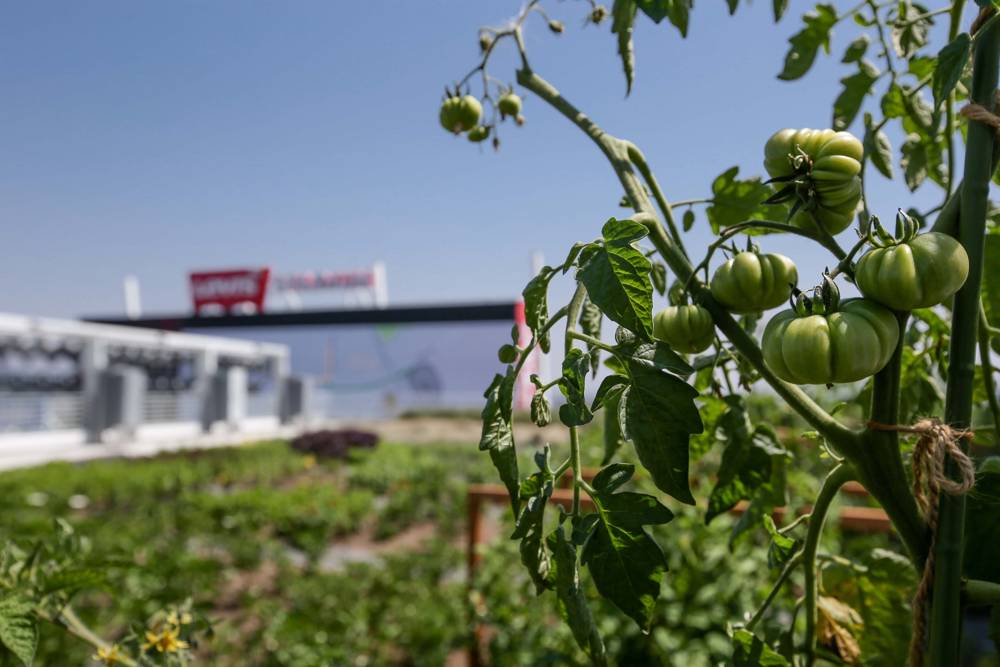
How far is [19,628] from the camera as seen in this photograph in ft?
2.13

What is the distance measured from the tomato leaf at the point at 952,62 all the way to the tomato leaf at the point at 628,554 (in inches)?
13.0

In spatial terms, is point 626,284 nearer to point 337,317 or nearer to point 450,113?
point 450,113

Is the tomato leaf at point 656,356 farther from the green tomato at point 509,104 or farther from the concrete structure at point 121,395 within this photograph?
the concrete structure at point 121,395

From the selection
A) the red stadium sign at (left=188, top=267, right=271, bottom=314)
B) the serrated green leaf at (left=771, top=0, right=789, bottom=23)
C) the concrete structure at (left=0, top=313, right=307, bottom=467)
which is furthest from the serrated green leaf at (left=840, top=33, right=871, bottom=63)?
the red stadium sign at (left=188, top=267, right=271, bottom=314)

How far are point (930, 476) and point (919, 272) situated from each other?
0.46 ft

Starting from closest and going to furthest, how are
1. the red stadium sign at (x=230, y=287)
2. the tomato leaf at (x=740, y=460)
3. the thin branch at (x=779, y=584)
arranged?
the thin branch at (x=779, y=584), the tomato leaf at (x=740, y=460), the red stadium sign at (x=230, y=287)

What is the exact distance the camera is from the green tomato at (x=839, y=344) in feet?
1.31

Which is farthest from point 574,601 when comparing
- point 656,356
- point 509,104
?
point 509,104

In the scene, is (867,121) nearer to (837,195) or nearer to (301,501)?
(837,195)

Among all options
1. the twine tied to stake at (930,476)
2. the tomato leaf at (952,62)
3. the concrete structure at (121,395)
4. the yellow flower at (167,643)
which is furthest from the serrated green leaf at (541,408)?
the concrete structure at (121,395)

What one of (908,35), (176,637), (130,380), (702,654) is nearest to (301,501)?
(702,654)

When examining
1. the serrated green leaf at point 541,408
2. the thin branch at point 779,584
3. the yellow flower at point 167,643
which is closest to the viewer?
the serrated green leaf at point 541,408

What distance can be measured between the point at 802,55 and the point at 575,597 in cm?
81

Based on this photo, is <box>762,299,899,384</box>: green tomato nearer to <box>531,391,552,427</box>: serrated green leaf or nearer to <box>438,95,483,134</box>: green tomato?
<box>531,391,552,427</box>: serrated green leaf
